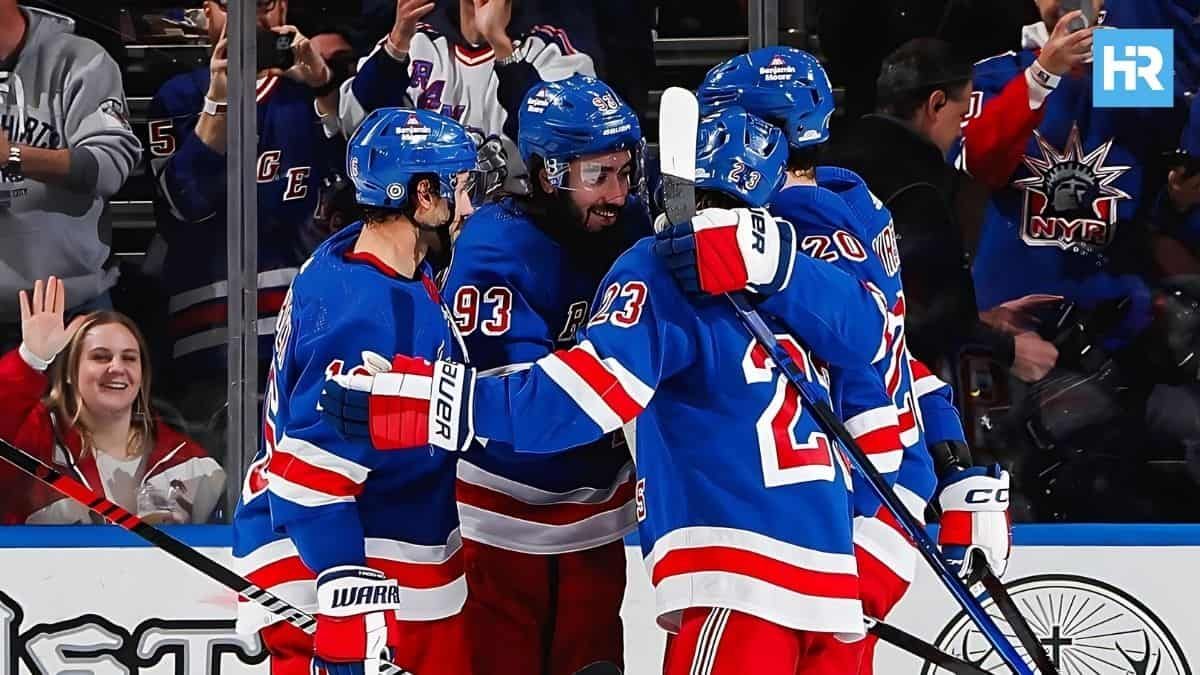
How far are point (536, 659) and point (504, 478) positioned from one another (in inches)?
11.4

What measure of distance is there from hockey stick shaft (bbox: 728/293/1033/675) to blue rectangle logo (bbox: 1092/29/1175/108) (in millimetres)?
1318

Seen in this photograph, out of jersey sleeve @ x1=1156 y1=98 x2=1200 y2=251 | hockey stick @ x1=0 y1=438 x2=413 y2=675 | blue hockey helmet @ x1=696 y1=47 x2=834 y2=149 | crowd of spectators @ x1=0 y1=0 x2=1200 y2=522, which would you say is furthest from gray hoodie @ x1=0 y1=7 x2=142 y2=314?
jersey sleeve @ x1=1156 y1=98 x2=1200 y2=251

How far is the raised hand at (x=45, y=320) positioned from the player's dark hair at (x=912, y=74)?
170cm

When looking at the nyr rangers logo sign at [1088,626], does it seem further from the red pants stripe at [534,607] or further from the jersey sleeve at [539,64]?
the jersey sleeve at [539,64]

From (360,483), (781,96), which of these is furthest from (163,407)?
(781,96)

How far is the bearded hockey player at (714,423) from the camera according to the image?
2117mm

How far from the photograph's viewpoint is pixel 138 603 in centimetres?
333

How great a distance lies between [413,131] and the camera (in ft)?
7.48

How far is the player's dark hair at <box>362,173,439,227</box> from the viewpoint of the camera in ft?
7.43

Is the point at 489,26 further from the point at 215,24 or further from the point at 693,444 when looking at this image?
the point at 693,444

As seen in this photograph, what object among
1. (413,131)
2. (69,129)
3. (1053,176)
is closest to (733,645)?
(413,131)

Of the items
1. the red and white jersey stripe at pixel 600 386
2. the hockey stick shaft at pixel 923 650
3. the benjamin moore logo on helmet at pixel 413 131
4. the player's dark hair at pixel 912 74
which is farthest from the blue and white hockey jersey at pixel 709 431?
the player's dark hair at pixel 912 74

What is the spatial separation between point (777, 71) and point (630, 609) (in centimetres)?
124

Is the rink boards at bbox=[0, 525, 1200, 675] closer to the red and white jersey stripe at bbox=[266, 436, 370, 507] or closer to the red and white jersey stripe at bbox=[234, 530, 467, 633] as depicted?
the red and white jersey stripe at bbox=[234, 530, 467, 633]
